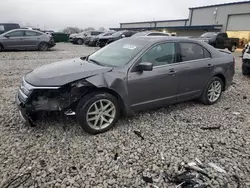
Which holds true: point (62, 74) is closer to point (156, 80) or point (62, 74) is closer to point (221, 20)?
point (156, 80)

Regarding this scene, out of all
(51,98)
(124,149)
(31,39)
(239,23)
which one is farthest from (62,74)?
(239,23)

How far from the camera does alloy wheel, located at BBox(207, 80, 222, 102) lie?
4.86m

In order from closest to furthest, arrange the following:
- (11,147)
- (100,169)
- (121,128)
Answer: (100,169) → (11,147) → (121,128)

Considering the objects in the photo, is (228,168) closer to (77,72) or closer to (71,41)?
(77,72)

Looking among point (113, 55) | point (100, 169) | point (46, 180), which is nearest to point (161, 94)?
point (113, 55)

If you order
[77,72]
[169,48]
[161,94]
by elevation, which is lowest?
[161,94]

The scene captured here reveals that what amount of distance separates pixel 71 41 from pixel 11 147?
2263cm

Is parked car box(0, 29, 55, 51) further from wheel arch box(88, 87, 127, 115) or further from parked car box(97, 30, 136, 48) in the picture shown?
wheel arch box(88, 87, 127, 115)

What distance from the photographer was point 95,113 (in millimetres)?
3398

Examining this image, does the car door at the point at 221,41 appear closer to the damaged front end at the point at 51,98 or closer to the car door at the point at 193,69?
the car door at the point at 193,69

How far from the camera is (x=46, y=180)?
2.47 m

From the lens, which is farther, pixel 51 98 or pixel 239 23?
pixel 239 23

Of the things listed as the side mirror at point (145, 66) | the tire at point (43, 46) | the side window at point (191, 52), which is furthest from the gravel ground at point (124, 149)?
the tire at point (43, 46)

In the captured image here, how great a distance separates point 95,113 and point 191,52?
94.1 inches
